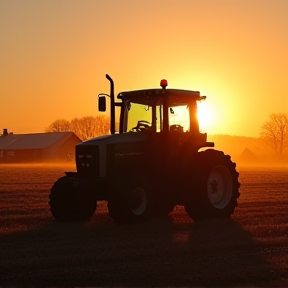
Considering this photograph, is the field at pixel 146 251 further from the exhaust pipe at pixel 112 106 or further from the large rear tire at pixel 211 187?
the exhaust pipe at pixel 112 106

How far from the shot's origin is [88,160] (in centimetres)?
1449

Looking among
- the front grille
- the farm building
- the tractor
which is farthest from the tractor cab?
the farm building

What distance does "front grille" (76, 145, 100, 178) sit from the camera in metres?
14.4

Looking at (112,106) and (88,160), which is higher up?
(112,106)

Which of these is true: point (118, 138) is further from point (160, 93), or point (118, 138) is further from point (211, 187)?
point (211, 187)

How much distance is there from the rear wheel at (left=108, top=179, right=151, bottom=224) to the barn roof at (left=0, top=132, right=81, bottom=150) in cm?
8356

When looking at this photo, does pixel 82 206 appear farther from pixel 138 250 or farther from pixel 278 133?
pixel 278 133

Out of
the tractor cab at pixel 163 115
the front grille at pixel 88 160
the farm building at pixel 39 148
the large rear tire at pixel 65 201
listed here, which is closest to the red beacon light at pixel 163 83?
the tractor cab at pixel 163 115

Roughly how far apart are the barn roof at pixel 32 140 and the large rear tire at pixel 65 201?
270 ft

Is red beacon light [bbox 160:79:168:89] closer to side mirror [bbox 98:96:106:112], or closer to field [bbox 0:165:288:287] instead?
side mirror [bbox 98:96:106:112]

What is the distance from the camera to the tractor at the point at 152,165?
14312 millimetres

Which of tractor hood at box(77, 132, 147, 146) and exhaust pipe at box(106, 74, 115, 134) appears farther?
exhaust pipe at box(106, 74, 115, 134)

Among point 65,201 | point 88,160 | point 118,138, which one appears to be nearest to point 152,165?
point 118,138

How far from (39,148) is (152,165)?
84.2m
